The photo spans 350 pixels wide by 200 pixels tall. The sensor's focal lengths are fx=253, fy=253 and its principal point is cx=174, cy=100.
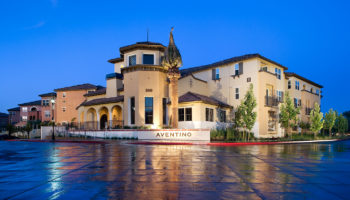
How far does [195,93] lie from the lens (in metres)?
33.5

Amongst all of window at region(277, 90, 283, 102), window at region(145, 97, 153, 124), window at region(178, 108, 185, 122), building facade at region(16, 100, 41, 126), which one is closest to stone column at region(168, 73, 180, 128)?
window at region(178, 108, 185, 122)

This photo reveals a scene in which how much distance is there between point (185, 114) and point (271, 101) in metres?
12.4

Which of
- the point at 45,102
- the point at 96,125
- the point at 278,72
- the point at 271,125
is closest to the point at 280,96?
the point at 278,72

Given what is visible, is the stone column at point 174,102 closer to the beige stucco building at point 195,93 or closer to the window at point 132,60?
the beige stucco building at point 195,93

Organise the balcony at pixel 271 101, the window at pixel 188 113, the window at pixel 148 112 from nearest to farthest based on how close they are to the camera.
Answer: the window at pixel 188 113
the window at pixel 148 112
the balcony at pixel 271 101

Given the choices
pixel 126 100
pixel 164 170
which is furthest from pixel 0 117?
pixel 164 170

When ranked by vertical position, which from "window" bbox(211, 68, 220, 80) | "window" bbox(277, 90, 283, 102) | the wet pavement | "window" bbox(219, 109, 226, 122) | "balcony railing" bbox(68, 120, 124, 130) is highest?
"window" bbox(211, 68, 220, 80)

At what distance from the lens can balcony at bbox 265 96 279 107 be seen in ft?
108

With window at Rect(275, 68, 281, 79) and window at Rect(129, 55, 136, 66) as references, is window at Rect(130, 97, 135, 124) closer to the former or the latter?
window at Rect(129, 55, 136, 66)

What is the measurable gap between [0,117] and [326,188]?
9616cm

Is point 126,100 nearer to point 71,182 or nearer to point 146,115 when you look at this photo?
point 146,115

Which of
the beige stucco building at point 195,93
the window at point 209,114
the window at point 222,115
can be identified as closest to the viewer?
the window at point 209,114

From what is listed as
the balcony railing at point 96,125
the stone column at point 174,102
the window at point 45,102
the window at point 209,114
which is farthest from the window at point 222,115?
the window at point 45,102

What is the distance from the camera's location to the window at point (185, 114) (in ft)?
97.7
